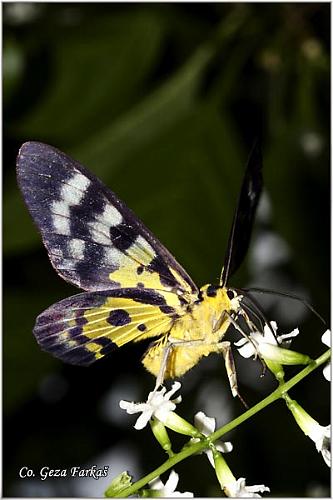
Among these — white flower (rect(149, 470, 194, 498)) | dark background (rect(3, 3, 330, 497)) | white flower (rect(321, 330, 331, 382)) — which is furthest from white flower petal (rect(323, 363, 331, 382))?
dark background (rect(3, 3, 330, 497))

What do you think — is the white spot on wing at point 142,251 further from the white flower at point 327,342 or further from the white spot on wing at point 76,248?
the white flower at point 327,342

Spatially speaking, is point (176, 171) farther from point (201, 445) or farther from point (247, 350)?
point (201, 445)

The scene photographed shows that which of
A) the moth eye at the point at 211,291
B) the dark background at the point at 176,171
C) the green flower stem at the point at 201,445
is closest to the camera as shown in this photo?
the green flower stem at the point at 201,445

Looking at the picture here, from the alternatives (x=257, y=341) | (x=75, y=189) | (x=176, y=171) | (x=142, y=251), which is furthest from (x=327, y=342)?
(x=176, y=171)

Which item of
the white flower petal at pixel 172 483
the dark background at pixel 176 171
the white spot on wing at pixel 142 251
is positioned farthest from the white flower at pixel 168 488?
the dark background at pixel 176 171

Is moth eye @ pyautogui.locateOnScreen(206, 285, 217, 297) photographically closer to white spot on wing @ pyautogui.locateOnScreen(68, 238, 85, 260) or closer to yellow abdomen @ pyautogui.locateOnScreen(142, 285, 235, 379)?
yellow abdomen @ pyautogui.locateOnScreen(142, 285, 235, 379)

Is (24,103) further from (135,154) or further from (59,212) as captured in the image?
Answer: (59,212)

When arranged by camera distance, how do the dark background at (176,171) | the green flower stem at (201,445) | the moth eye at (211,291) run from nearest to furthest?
the green flower stem at (201,445) → the moth eye at (211,291) → the dark background at (176,171)
